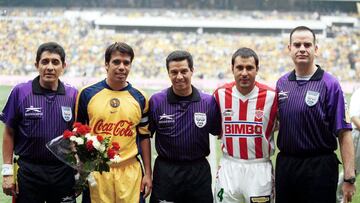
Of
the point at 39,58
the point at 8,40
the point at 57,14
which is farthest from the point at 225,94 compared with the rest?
the point at 57,14

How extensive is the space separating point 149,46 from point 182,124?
28.4 m

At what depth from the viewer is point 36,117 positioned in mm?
3805

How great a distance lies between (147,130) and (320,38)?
100 ft

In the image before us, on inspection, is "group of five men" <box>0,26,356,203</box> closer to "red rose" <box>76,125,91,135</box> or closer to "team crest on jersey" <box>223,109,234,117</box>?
"team crest on jersey" <box>223,109,234,117</box>

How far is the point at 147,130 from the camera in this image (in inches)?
156

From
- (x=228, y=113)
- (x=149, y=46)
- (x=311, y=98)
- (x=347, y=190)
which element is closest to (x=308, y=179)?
(x=347, y=190)

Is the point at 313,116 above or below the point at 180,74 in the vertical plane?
below

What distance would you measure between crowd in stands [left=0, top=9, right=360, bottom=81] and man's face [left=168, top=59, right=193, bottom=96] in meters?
22.8

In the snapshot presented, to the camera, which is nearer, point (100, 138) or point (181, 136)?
point (100, 138)

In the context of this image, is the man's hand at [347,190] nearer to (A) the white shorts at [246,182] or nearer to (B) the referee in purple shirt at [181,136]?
(A) the white shorts at [246,182]

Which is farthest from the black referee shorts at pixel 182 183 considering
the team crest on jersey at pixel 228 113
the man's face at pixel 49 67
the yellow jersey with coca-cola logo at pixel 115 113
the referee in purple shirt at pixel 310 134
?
the man's face at pixel 49 67

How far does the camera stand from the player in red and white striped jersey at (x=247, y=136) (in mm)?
3854

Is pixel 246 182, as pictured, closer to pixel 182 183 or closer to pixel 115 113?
pixel 182 183

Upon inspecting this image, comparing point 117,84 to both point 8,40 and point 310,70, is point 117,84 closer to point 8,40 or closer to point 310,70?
point 310,70
